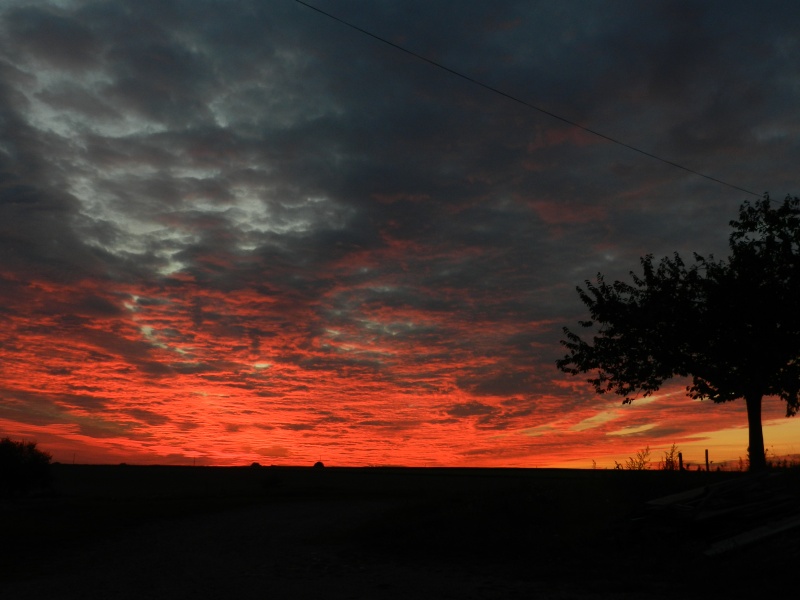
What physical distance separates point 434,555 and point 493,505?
14.5 ft

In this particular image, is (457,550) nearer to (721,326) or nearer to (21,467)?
(721,326)

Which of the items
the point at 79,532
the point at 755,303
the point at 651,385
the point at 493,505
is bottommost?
the point at 79,532

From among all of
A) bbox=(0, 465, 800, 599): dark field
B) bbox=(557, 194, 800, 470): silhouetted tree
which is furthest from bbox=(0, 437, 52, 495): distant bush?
bbox=(557, 194, 800, 470): silhouetted tree

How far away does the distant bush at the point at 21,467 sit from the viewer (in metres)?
54.0

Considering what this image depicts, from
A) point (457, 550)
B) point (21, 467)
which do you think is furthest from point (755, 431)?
point (21, 467)

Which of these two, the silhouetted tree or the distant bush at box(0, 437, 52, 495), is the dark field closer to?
the silhouetted tree

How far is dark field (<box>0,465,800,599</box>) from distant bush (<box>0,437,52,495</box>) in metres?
31.3

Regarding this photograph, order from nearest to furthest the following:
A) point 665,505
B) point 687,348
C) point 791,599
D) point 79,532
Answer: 1. point 791,599
2. point 665,505
3. point 79,532
4. point 687,348

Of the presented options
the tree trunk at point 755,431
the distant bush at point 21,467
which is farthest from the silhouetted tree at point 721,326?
the distant bush at point 21,467

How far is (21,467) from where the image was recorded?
54.7 metres

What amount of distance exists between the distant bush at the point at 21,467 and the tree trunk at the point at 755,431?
53.6 m

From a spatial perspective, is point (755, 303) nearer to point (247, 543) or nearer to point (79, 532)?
point (247, 543)

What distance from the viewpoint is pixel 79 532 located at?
24859 millimetres

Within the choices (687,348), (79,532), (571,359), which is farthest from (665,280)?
(79,532)
